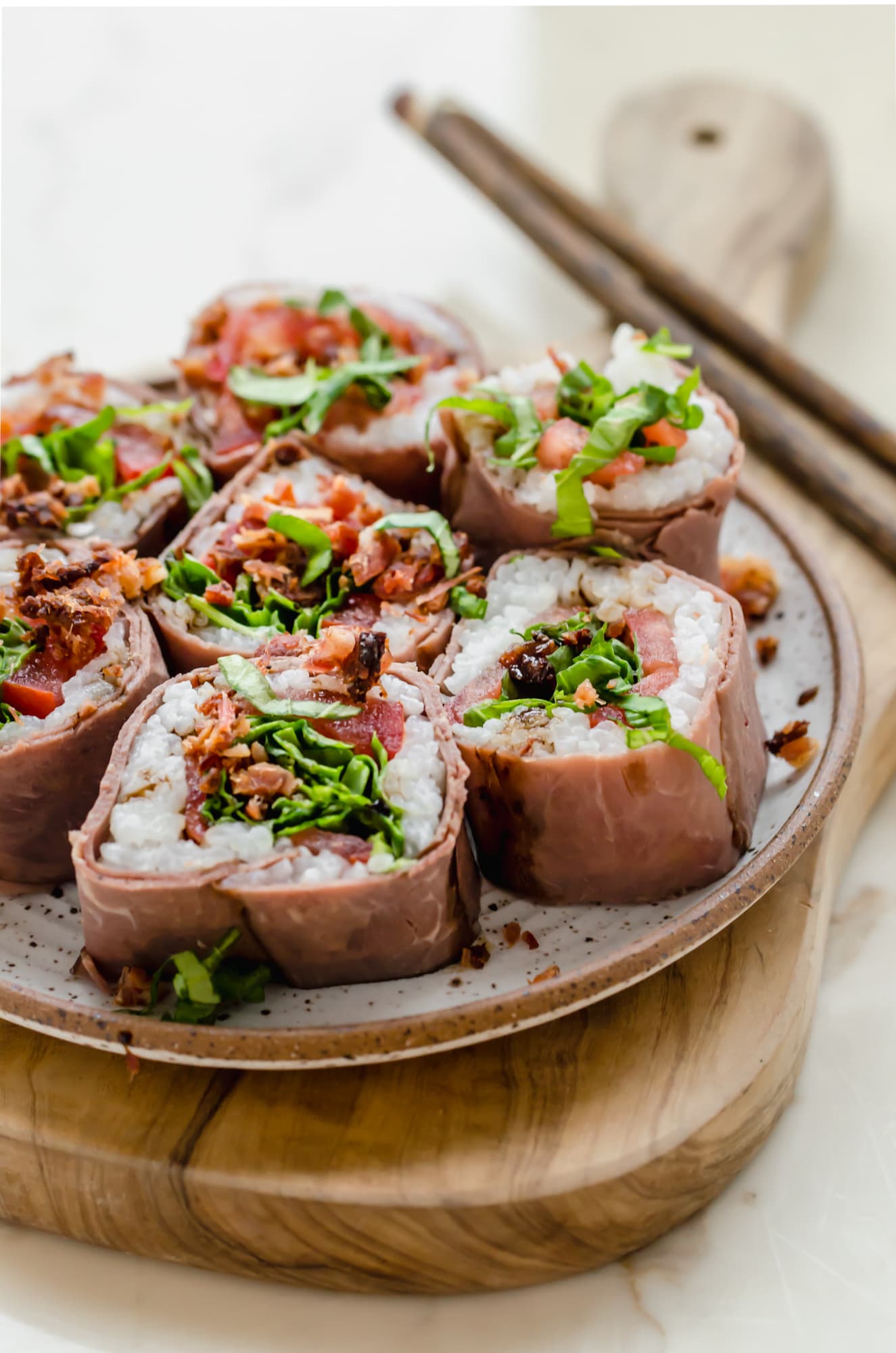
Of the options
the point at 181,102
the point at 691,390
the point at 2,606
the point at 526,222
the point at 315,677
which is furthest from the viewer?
the point at 181,102

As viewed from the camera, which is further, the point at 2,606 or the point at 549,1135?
the point at 2,606

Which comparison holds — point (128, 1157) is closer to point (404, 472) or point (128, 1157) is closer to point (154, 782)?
point (154, 782)

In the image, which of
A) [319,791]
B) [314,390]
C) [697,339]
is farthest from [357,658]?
[697,339]

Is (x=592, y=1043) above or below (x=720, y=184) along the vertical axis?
below

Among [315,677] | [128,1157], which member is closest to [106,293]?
[315,677]

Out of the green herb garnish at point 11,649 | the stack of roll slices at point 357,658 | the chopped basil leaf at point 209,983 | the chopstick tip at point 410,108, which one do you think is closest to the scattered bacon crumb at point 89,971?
the stack of roll slices at point 357,658

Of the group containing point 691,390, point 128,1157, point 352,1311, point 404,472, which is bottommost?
point 352,1311

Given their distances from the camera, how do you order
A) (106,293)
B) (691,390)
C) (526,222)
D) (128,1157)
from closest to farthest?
(128,1157)
(691,390)
(526,222)
(106,293)
